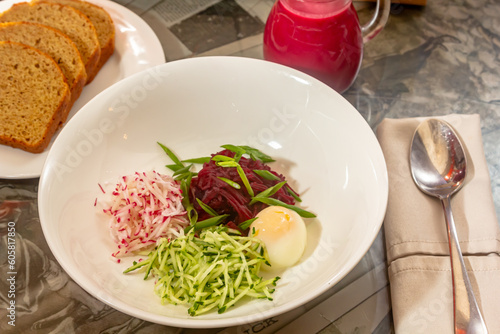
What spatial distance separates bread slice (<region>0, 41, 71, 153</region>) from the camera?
5.45 feet

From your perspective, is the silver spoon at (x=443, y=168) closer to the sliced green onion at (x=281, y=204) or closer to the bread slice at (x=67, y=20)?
the sliced green onion at (x=281, y=204)

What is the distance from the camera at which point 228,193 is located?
1.37m

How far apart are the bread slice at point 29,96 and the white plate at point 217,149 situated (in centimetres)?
32

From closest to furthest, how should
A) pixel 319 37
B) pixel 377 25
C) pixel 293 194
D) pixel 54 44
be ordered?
pixel 293 194 < pixel 319 37 < pixel 377 25 < pixel 54 44

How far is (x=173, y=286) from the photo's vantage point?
3.98ft

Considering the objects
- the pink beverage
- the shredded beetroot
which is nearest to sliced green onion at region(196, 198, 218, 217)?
the shredded beetroot

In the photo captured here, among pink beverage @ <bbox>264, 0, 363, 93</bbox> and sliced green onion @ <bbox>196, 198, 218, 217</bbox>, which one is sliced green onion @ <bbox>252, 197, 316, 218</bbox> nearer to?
sliced green onion @ <bbox>196, 198, 218, 217</bbox>

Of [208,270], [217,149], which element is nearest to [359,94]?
[217,149]

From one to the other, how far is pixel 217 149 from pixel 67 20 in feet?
2.83

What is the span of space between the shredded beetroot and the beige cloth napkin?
0.33 metres

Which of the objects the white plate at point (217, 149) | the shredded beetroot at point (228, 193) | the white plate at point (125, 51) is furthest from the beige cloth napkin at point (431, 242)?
the white plate at point (125, 51)

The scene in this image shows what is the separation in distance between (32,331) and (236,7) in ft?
4.93

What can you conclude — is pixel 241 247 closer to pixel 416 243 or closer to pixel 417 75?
pixel 416 243

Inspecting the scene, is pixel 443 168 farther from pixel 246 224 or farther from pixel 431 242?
pixel 246 224
